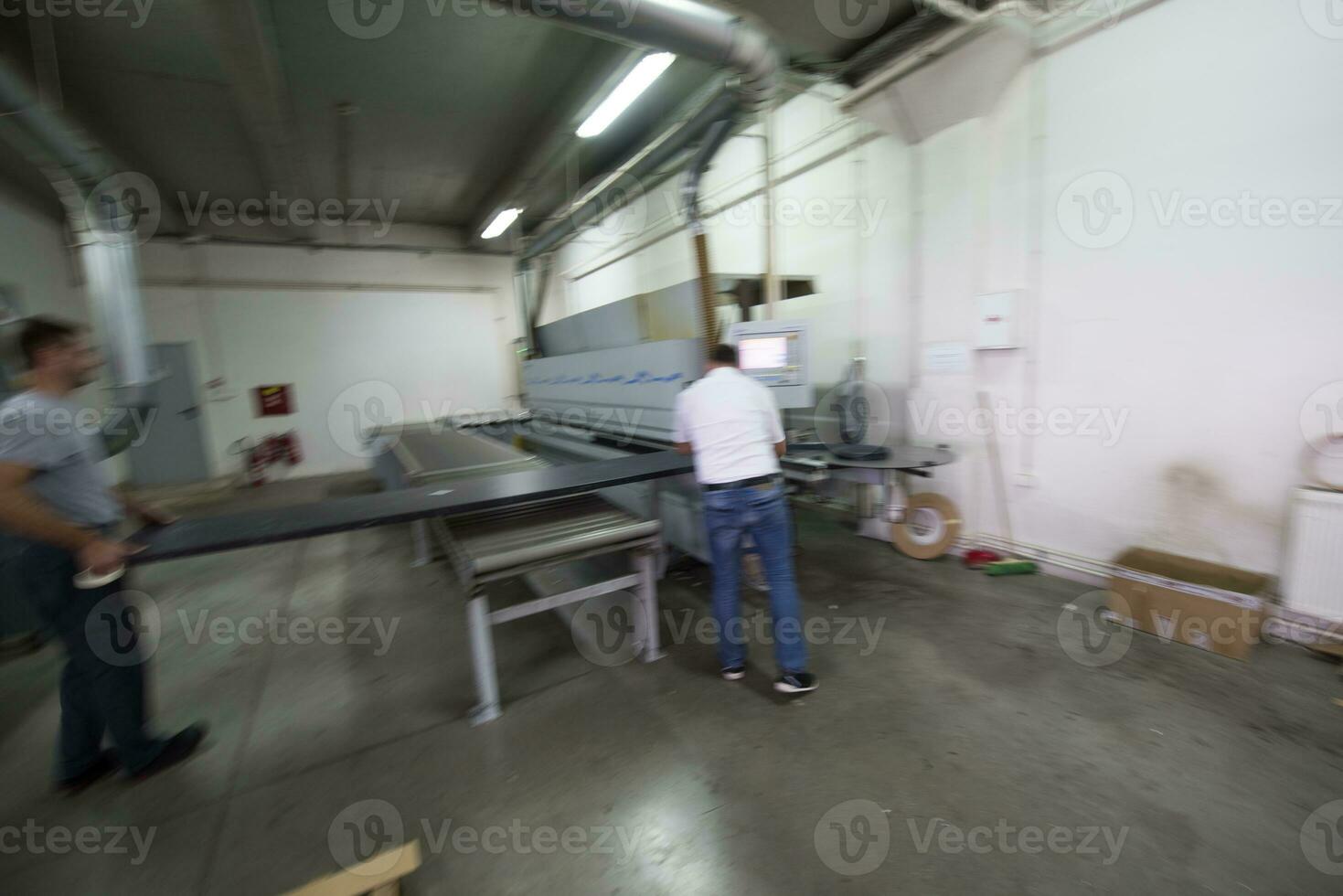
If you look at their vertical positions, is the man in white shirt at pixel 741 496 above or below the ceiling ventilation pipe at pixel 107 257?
below

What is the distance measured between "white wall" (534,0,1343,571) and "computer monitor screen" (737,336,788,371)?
3.32 feet

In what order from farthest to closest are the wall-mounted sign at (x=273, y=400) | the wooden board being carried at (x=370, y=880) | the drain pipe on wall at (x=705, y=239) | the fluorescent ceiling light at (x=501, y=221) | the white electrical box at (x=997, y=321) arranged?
the wall-mounted sign at (x=273, y=400) < the fluorescent ceiling light at (x=501, y=221) < the drain pipe on wall at (x=705, y=239) < the white electrical box at (x=997, y=321) < the wooden board being carried at (x=370, y=880)

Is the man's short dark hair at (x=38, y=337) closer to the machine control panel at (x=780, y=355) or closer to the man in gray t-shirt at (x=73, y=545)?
the man in gray t-shirt at (x=73, y=545)

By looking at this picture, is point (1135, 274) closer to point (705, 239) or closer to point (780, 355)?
point (780, 355)

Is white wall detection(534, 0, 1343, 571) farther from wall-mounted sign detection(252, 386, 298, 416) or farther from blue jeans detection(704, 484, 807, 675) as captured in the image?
wall-mounted sign detection(252, 386, 298, 416)

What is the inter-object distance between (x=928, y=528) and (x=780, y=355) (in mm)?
1512

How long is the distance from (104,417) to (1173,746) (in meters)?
5.84

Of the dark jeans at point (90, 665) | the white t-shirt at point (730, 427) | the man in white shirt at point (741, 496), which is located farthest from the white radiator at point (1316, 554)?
the dark jeans at point (90, 665)

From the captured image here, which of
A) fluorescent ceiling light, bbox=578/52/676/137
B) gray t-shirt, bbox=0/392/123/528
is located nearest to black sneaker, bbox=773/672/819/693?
gray t-shirt, bbox=0/392/123/528

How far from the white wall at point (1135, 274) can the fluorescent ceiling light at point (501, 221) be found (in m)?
4.06

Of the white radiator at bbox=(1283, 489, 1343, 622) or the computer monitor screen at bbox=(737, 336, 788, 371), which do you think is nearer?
the white radiator at bbox=(1283, 489, 1343, 622)

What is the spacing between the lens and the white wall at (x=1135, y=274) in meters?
2.16

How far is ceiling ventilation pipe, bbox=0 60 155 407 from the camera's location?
3307 mm

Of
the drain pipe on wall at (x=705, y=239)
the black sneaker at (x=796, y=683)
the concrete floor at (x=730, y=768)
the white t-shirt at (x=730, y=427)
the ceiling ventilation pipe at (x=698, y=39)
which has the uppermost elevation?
the ceiling ventilation pipe at (x=698, y=39)
